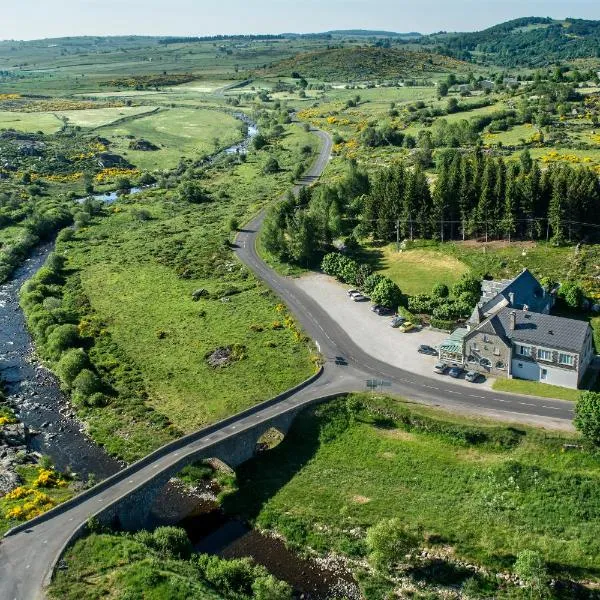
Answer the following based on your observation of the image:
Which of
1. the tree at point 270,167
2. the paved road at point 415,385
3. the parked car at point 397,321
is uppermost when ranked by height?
the tree at point 270,167

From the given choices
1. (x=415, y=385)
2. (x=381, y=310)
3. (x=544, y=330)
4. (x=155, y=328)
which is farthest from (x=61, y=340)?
(x=544, y=330)

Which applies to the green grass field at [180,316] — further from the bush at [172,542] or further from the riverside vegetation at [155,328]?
the bush at [172,542]

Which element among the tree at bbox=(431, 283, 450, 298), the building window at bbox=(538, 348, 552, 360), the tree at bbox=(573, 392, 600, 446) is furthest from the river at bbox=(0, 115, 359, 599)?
the tree at bbox=(431, 283, 450, 298)

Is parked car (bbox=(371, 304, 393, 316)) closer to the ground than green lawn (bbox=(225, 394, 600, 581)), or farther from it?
farther from it

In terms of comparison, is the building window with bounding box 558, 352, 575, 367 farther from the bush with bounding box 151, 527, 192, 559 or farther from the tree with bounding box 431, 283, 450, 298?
the bush with bounding box 151, 527, 192, 559

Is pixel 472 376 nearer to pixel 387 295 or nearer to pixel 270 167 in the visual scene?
pixel 387 295

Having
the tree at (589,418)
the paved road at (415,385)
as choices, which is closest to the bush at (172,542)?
the paved road at (415,385)

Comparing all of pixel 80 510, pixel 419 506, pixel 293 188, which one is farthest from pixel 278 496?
pixel 293 188
